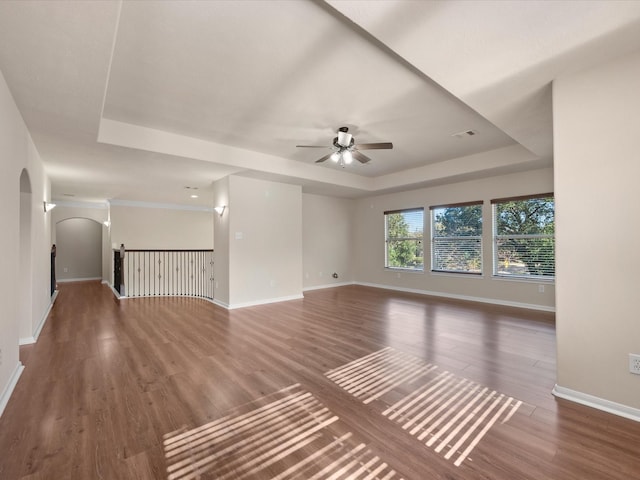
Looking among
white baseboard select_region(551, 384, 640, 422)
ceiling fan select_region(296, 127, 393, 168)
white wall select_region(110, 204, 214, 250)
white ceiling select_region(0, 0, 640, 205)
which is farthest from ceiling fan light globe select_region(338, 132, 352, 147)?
white wall select_region(110, 204, 214, 250)

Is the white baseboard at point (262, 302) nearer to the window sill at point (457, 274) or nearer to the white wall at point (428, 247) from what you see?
the white wall at point (428, 247)

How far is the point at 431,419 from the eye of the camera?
2.14 m

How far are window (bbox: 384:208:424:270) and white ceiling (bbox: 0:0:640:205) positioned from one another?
8.69ft

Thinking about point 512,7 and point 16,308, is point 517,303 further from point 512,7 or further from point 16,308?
point 16,308

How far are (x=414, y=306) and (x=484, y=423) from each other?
3819 millimetres

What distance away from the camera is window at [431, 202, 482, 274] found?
20.9ft

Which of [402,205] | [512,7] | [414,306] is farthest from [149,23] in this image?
[402,205]

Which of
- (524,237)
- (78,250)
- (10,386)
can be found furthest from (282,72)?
(78,250)

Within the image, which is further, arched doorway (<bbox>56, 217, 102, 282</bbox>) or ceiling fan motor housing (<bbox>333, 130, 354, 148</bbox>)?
arched doorway (<bbox>56, 217, 102, 282</bbox>)

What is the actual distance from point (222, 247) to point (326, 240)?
10.6 feet

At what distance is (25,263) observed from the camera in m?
3.89

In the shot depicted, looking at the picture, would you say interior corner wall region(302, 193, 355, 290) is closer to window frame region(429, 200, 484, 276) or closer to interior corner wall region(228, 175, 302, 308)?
interior corner wall region(228, 175, 302, 308)

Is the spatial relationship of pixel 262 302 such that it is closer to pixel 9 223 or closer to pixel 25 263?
pixel 25 263

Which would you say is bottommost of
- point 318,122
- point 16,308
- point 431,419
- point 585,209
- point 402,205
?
point 431,419
